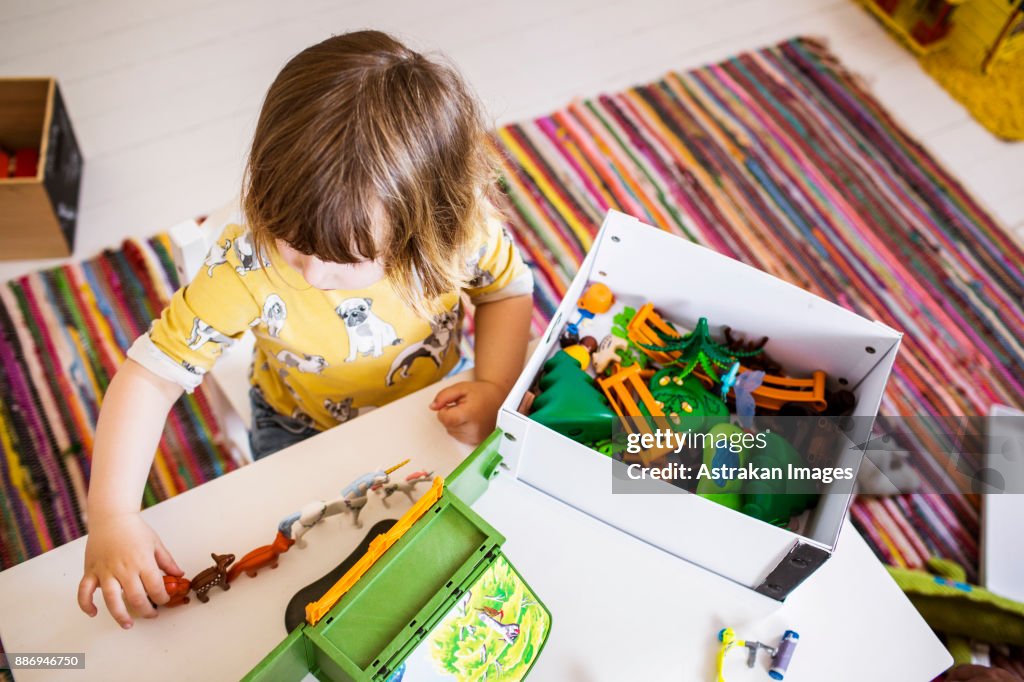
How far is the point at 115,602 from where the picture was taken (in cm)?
60

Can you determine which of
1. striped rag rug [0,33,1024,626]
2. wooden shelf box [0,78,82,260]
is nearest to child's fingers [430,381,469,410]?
striped rag rug [0,33,1024,626]

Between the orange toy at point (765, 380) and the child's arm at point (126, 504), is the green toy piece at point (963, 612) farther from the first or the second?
the child's arm at point (126, 504)

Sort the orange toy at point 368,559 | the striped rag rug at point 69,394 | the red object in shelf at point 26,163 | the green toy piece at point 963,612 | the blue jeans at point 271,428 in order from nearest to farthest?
the orange toy at point 368,559 < the blue jeans at point 271,428 < the green toy piece at point 963,612 < the striped rag rug at point 69,394 < the red object in shelf at point 26,163

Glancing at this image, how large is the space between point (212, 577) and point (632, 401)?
1.25 feet

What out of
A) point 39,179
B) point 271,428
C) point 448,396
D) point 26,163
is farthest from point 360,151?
point 26,163

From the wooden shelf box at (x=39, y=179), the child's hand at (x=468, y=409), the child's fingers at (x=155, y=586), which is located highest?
the wooden shelf box at (x=39, y=179)

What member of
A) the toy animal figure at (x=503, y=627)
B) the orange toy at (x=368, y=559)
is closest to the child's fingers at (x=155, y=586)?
the orange toy at (x=368, y=559)

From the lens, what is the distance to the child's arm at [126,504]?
614 millimetres

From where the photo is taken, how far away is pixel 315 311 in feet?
2.59

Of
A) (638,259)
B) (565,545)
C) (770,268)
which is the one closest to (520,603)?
(565,545)

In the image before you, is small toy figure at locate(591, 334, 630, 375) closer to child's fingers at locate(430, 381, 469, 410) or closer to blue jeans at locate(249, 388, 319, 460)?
child's fingers at locate(430, 381, 469, 410)

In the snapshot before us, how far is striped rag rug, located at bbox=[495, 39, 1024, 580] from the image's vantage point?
157cm

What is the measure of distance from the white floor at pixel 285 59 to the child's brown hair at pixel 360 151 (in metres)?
0.96

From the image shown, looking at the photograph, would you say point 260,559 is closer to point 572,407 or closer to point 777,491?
point 572,407
